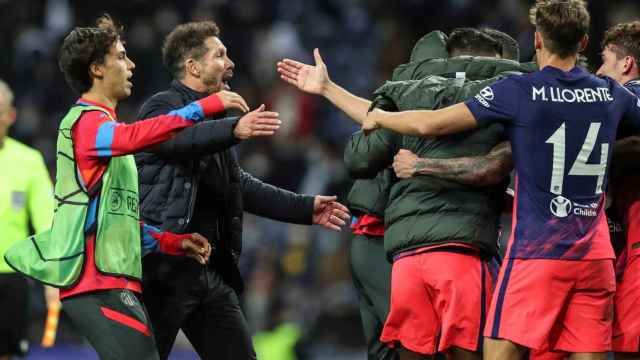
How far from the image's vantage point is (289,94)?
47.0 feet

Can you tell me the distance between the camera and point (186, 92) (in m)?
6.52

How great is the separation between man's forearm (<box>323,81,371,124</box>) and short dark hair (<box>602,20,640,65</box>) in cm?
132

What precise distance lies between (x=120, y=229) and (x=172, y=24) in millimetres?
9811

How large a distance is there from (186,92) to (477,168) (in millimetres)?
1834

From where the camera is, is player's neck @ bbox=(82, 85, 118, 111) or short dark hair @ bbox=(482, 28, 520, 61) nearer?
player's neck @ bbox=(82, 85, 118, 111)

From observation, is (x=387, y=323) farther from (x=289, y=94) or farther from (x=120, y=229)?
(x=289, y=94)

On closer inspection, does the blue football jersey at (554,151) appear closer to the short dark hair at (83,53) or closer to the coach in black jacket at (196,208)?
the coach in black jacket at (196,208)

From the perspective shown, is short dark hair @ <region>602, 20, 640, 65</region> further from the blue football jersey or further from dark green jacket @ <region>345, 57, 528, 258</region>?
the blue football jersey

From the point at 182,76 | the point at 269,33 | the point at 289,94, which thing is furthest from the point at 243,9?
the point at 182,76

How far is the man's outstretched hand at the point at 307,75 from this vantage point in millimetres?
6070

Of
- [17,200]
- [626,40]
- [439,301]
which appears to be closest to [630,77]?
[626,40]

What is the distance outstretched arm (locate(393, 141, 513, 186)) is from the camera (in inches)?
215

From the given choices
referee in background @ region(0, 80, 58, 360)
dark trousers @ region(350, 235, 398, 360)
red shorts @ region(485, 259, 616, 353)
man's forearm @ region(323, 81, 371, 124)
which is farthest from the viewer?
referee in background @ region(0, 80, 58, 360)

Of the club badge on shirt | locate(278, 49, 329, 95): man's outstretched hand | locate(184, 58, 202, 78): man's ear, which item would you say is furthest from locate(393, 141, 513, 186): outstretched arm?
the club badge on shirt
